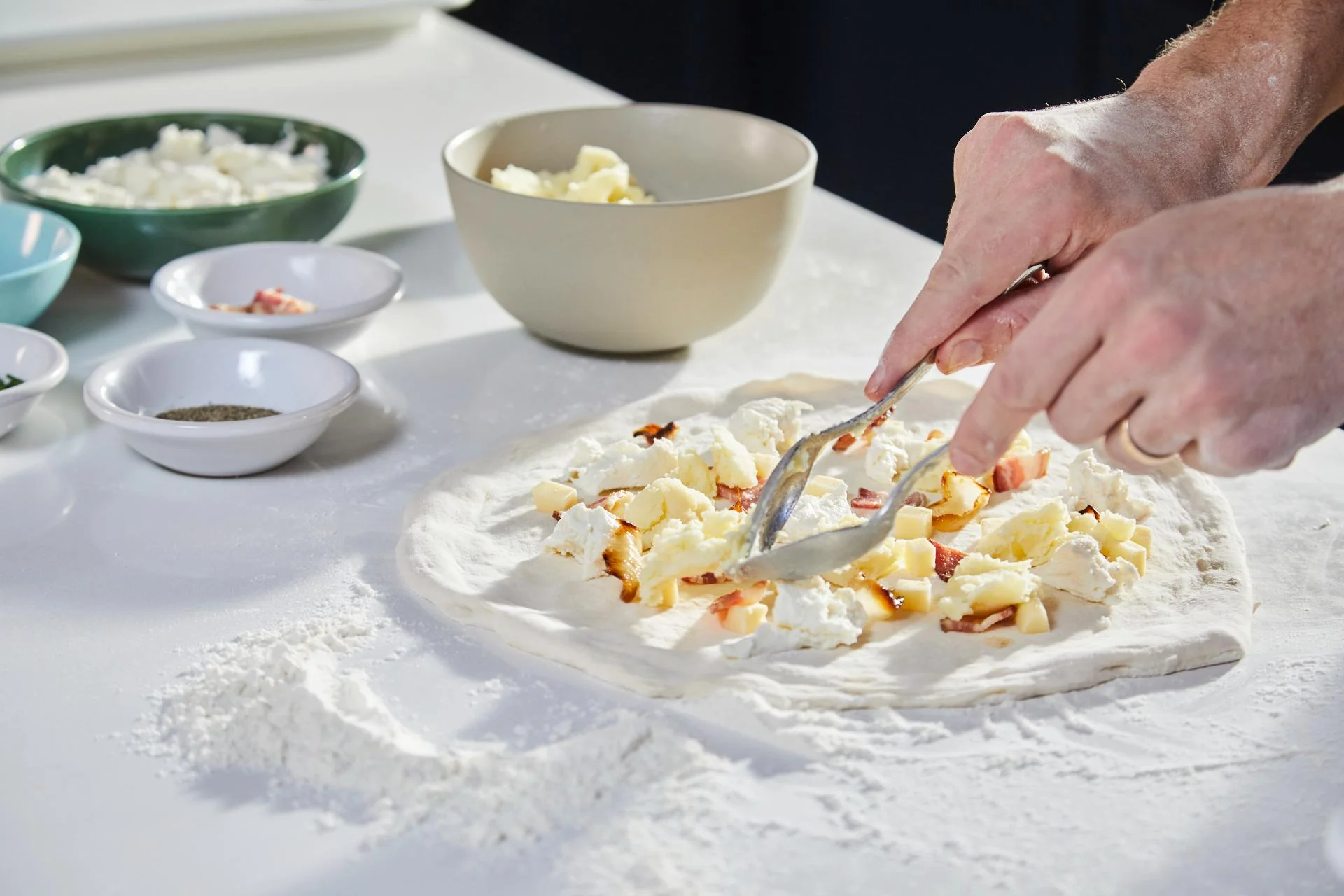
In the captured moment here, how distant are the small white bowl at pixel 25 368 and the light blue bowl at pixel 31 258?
62 mm

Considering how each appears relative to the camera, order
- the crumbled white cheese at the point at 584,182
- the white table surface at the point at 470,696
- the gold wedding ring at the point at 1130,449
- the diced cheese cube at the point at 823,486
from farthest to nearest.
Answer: the crumbled white cheese at the point at 584,182
the diced cheese cube at the point at 823,486
the gold wedding ring at the point at 1130,449
the white table surface at the point at 470,696

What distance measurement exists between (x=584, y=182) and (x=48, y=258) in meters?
0.68

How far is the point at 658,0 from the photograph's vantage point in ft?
12.9

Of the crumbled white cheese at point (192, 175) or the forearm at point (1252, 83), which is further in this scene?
the crumbled white cheese at point (192, 175)

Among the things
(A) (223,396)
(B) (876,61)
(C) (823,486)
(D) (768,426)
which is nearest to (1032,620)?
(C) (823,486)

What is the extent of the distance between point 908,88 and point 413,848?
9.30 ft

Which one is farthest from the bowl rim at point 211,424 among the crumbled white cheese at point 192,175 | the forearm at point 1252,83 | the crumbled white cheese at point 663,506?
the forearm at point 1252,83

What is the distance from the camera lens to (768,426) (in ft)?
4.60

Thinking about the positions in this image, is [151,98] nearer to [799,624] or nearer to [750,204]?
[750,204]

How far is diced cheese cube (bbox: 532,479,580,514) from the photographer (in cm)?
130

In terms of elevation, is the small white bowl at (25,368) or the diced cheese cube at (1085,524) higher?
the diced cheese cube at (1085,524)

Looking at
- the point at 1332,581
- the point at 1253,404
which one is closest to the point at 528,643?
the point at 1253,404

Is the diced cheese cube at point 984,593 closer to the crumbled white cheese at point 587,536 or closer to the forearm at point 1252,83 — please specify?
the crumbled white cheese at point 587,536

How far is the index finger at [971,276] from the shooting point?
1.20 metres
